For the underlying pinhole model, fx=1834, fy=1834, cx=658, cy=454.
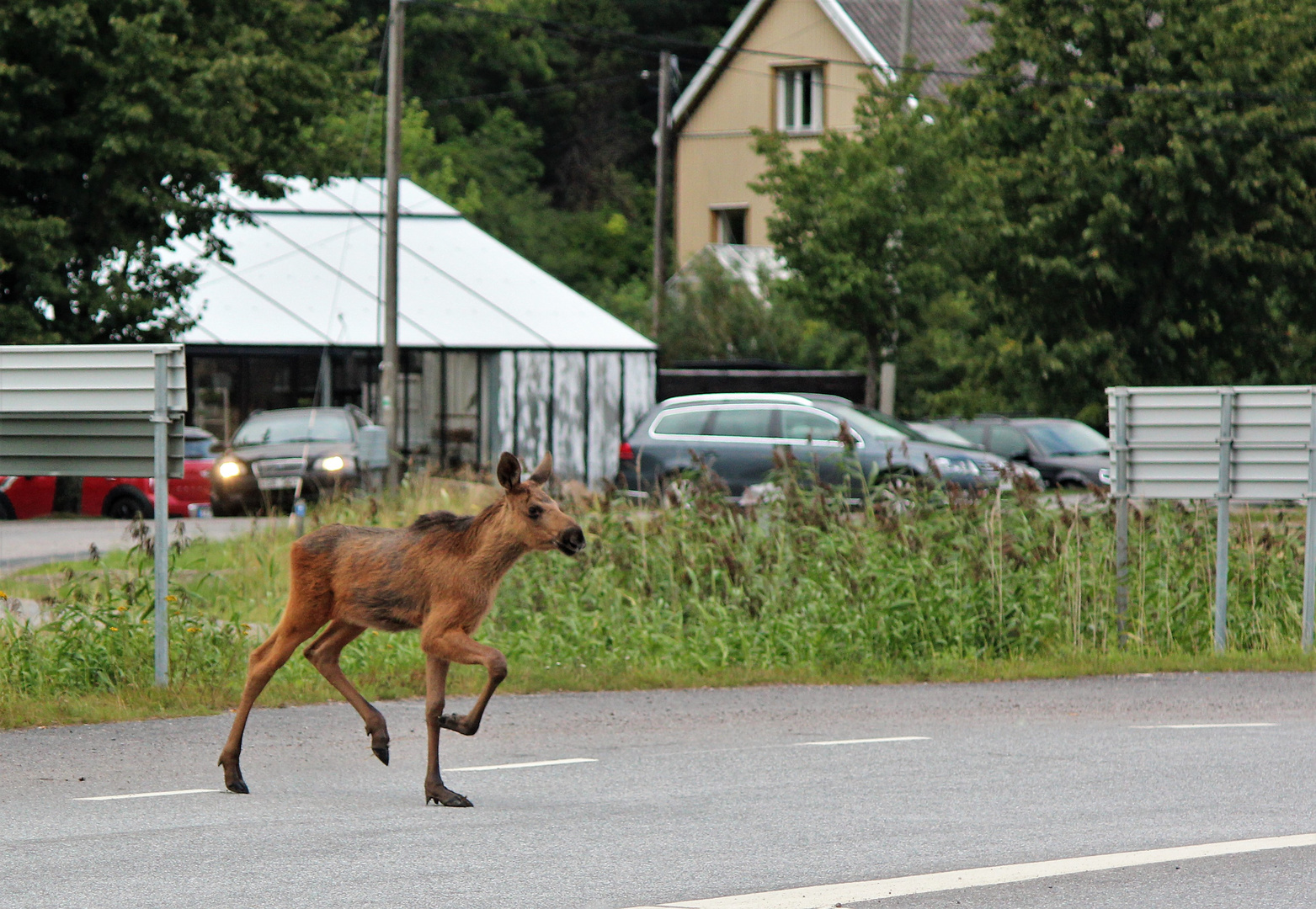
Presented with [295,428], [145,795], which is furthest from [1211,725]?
[295,428]

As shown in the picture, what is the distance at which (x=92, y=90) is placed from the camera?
26.6m

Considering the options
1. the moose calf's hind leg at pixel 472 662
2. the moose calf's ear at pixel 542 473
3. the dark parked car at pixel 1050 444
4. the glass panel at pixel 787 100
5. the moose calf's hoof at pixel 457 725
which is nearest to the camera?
the moose calf's hind leg at pixel 472 662

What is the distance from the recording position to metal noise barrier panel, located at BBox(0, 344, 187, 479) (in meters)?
11.0

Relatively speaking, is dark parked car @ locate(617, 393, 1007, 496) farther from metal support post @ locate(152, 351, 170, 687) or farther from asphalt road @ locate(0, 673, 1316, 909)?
metal support post @ locate(152, 351, 170, 687)

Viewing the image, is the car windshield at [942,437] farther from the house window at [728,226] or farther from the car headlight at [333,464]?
the house window at [728,226]

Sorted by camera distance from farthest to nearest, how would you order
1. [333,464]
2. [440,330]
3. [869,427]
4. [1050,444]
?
[440,330] → [1050,444] → [333,464] → [869,427]

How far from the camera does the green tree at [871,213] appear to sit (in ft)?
109

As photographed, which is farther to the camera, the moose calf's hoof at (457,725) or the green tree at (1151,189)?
the green tree at (1151,189)

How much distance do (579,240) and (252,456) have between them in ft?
116

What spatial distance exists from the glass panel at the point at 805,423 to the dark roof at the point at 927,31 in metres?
24.7

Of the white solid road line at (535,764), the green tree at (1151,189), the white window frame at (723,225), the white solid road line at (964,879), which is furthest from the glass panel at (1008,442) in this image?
the white solid road line at (964,879)

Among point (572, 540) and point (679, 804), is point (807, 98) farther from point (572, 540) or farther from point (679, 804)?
point (572, 540)

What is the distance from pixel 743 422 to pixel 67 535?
8931mm

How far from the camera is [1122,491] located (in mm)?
13938
